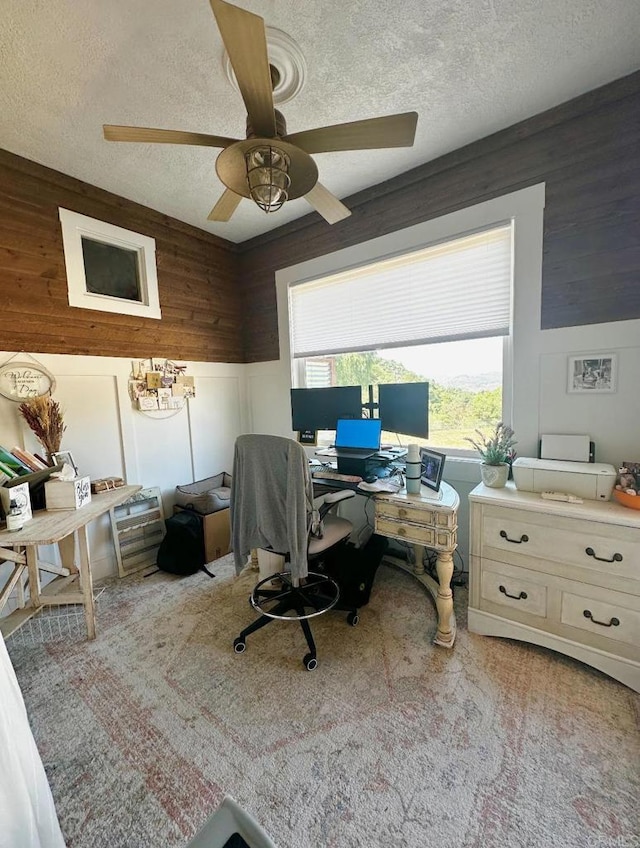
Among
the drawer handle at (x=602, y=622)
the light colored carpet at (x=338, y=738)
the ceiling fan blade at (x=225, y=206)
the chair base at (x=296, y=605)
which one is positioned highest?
the ceiling fan blade at (x=225, y=206)

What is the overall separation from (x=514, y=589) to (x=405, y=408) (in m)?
1.18

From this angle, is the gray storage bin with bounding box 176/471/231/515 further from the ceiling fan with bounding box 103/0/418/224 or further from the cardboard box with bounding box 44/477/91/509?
the ceiling fan with bounding box 103/0/418/224

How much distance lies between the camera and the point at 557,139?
1.93m

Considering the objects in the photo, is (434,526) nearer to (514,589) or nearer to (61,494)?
(514,589)

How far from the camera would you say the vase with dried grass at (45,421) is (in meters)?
2.14

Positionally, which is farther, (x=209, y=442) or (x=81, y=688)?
(x=209, y=442)

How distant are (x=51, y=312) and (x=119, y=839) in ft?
8.92

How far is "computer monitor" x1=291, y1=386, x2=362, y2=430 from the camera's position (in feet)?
8.55

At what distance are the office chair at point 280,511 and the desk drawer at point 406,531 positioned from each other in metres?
0.22

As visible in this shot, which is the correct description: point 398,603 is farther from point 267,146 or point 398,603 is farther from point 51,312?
point 51,312

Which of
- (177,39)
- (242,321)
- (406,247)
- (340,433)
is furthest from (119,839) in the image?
(242,321)

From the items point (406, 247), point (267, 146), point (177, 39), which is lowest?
point (267, 146)

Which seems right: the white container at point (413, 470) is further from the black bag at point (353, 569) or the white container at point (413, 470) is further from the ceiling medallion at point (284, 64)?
the ceiling medallion at point (284, 64)

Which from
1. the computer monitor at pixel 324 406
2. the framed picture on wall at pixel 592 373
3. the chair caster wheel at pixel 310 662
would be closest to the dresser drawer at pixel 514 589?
the chair caster wheel at pixel 310 662
